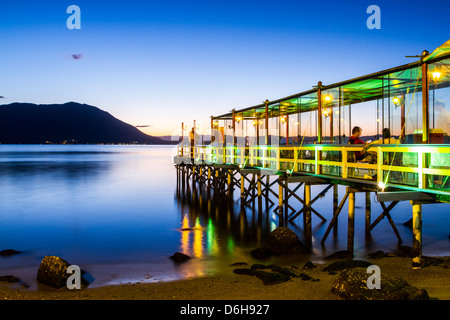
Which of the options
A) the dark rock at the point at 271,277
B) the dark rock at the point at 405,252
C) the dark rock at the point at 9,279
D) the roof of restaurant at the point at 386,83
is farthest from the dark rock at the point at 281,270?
the dark rock at the point at 9,279

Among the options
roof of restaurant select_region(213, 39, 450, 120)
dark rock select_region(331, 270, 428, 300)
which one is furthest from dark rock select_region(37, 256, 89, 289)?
roof of restaurant select_region(213, 39, 450, 120)

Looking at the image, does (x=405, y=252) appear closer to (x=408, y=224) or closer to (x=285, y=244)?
(x=285, y=244)

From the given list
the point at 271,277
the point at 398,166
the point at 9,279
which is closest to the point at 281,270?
the point at 271,277

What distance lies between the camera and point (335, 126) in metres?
17.9

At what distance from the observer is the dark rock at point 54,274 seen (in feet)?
31.3

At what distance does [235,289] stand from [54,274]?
460 centimetres

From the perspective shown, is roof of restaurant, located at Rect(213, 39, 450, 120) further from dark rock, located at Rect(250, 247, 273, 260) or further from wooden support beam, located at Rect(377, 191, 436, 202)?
dark rock, located at Rect(250, 247, 273, 260)

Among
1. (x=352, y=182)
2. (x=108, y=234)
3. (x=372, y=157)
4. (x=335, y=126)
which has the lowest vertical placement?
(x=108, y=234)

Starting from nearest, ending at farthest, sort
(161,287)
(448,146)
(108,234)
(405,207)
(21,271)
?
(448,146), (161,287), (21,271), (108,234), (405,207)

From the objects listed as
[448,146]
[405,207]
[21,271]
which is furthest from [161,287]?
[405,207]

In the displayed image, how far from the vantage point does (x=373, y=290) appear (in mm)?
6391

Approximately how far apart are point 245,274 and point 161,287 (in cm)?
223
